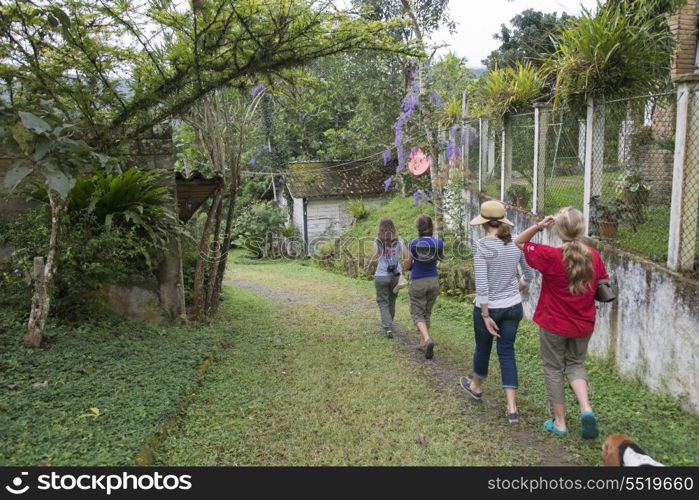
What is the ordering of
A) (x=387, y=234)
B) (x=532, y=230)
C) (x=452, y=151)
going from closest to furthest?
1. (x=532, y=230)
2. (x=387, y=234)
3. (x=452, y=151)

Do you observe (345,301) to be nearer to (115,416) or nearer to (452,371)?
(452,371)

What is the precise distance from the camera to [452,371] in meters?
5.58

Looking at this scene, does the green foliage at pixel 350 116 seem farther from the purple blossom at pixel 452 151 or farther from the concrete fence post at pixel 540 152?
the concrete fence post at pixel 540 152

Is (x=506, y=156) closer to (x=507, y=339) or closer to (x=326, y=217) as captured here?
(x=507, y=339)

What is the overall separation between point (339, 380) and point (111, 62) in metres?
4.43

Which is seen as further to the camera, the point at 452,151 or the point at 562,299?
the point at 452,151


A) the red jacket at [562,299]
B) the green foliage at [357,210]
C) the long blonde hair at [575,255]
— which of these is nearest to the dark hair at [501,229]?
the red jacket at [562,299]

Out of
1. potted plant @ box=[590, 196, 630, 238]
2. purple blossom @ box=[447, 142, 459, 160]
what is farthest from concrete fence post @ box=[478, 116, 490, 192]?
potted plant @ box=[590, 196, 630, 238]

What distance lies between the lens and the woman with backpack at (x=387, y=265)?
6578 millimetres

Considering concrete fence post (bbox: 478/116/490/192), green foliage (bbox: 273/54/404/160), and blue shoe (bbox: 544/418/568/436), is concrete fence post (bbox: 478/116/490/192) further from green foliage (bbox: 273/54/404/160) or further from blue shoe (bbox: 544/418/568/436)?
blue shoe (bbox: 544/418/568/436)

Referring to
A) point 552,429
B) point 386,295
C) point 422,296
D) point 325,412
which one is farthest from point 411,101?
point 552,429

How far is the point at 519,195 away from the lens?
9016 mm

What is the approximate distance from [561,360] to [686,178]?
2.02m

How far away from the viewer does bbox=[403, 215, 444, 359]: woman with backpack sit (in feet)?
19.4
